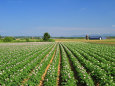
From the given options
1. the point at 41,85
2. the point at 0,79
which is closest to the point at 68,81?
the point at 41,85

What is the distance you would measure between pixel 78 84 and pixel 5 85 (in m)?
4.79

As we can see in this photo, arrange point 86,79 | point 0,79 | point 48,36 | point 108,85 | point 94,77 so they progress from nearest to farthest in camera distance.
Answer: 1. point 108,85
2. point 86,79
3. point 0,79
4. point 94,77
5. point 48,36

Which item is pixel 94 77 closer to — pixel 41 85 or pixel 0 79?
pixel 41 85

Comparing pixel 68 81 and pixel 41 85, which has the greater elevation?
pixel 68 81

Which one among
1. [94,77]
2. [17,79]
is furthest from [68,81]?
[17,79]

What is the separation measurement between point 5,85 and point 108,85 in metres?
6.22

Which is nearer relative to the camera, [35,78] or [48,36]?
[35,78]

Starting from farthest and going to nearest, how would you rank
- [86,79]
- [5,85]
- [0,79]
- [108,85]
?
[0,79]
[86,79]
[5,85]
[108,85]

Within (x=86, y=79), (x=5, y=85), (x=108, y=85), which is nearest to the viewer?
A: (x=108, y=85)

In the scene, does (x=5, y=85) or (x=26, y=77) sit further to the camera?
(x=26, y=77)

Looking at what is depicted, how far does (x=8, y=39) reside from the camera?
102125 mm

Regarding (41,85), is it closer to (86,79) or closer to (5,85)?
(5,85)

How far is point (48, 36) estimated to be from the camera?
101 m

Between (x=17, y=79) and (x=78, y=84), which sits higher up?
(x=17, y=79)
